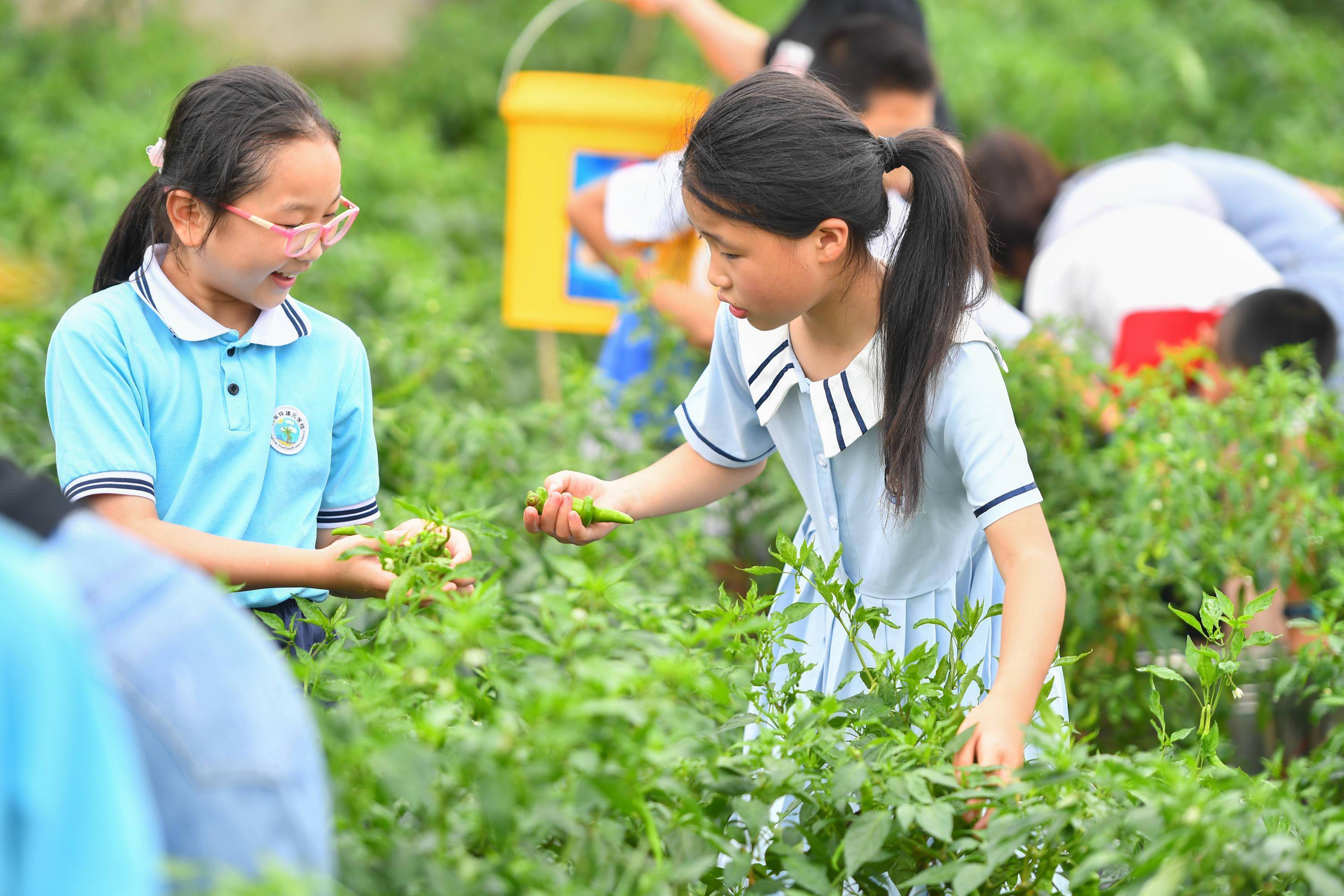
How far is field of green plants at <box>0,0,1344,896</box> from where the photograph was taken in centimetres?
121

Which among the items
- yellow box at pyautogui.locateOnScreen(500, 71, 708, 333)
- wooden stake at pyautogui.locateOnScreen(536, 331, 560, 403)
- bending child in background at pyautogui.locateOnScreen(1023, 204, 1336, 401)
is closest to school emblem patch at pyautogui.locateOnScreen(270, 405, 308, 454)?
yellow box at pyautogui.locateOnScreen(500, 71, 708, 333)

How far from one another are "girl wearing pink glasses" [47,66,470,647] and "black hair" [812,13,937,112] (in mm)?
1772

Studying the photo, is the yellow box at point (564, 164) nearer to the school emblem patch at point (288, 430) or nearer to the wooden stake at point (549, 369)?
the wooden stake at point (549, 369)

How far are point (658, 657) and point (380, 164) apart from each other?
5.47 meters

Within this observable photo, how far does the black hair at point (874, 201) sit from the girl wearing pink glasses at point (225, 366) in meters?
0.56

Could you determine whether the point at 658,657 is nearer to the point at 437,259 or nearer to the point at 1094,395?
the point at 1094,395

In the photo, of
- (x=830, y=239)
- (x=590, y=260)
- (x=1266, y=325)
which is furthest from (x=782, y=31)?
(x=830, y=239)

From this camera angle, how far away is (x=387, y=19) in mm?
9562

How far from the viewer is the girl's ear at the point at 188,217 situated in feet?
5.76

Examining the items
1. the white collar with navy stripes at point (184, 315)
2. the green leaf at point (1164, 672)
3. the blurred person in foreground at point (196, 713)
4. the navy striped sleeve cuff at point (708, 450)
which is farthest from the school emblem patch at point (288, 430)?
the green leaf at point (1164, 672)

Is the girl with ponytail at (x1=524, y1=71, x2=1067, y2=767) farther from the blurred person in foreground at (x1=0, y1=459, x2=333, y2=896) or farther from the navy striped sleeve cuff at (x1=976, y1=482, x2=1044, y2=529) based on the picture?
the blurred person in foreground at (x1=0, y1=459, x2=333, y2=896)

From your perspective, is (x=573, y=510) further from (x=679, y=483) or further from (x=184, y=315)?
(x=184, y=315)

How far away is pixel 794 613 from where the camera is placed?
1.59 m

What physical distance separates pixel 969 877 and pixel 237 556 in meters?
1.00
